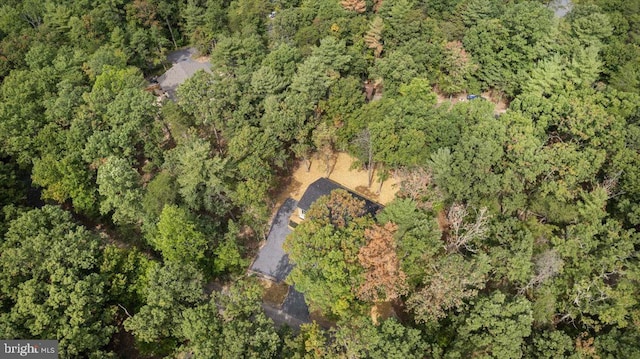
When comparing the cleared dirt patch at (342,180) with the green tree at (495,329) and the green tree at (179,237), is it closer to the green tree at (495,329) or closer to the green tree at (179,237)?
the green tree at (179,237)

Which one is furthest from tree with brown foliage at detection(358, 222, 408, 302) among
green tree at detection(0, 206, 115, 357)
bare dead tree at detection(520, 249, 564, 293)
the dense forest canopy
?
green tree at detection(0, 206, 115, 357)

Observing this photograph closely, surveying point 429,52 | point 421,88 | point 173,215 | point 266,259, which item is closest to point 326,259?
point 266,259

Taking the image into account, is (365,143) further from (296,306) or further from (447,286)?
(447,286)

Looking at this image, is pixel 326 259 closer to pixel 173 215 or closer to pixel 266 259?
pixel 266 259

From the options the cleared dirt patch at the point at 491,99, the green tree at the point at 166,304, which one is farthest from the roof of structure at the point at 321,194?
the cleared dirt patch at the point at 491,99

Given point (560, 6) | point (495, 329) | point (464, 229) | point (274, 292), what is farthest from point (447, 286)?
point (560, 6)

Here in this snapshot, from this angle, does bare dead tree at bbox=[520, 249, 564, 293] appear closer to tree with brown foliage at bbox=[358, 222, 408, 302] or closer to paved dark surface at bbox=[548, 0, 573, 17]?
tree with brown foliage at bbox=[358, 222, 408, 302]
